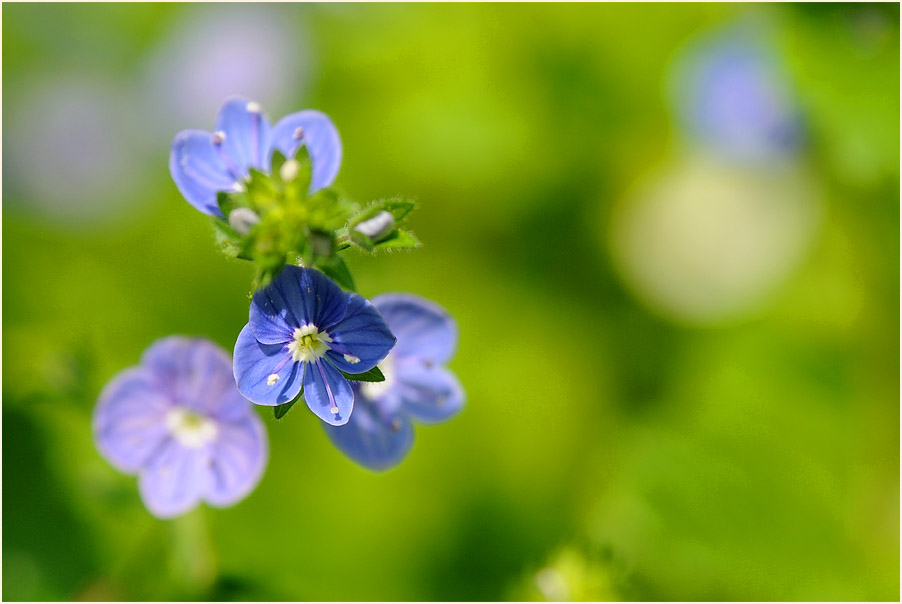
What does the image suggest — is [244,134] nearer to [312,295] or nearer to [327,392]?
[312,295]

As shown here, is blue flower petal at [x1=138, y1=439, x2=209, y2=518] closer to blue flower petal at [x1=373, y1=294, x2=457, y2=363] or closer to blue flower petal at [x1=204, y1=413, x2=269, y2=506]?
blue flower petal at [x1=204, y1=413, x2=269, y2=506]

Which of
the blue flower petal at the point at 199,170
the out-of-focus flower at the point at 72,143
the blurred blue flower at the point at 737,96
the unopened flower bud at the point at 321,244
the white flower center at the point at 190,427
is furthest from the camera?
the out-of-focus flower at the point at 72,143

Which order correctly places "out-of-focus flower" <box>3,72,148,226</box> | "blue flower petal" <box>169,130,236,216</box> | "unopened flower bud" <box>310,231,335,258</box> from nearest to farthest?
"unopened flower bud" <box>310,231,335,258</box> → "blue flower petal" <box>169,130,236,216</box> → "out-of-focus flower" <box>3,72,148,226</box>

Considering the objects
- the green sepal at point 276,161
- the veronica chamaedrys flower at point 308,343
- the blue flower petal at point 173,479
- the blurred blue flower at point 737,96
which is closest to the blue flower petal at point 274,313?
the veronica chamaedrys flower at point 308,343

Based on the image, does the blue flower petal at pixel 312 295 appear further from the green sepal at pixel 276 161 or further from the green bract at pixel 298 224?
the green sepal at pixel 276 161

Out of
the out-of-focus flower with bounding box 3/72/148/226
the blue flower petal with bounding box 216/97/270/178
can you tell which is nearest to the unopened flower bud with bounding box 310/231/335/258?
the blue flower petal with bounding box 216/97/270/178

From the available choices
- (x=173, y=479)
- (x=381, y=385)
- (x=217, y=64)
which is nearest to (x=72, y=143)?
(x=217, y=64)
